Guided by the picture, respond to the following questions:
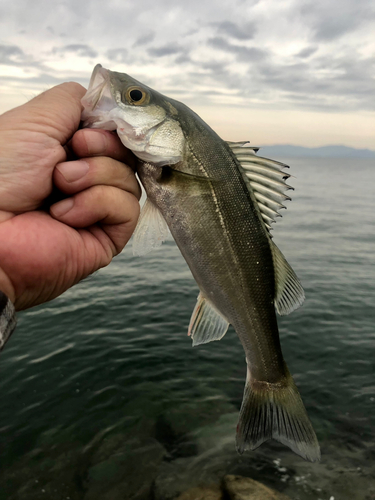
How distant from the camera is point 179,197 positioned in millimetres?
2697

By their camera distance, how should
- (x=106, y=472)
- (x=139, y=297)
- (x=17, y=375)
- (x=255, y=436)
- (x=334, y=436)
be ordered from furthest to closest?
1. (x=139, y=297)
2. (x=17, y=375)
3. (x=334, y=436)
4. (x=106, y=472)
5. (x=255, y=436)

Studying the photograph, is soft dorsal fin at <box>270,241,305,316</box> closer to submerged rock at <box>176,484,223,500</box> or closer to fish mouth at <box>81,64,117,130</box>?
fish mouth at <box>81,64,117,130</box>

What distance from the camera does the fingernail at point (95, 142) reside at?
264 cm

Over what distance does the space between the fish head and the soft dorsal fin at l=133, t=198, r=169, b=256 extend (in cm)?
37

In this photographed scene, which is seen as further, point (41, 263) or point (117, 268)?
point (117, 268)

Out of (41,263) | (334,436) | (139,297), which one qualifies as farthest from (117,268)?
(41,263)

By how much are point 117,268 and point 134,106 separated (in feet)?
54.4

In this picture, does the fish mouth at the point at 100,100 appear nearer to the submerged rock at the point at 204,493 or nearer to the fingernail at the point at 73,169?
the fingernail at the point at 73,169

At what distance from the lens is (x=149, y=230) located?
292 centimetres

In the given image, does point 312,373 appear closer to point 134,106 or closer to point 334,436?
point 334,436

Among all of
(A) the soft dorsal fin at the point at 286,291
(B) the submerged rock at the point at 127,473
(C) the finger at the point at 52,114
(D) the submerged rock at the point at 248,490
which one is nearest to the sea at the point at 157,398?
(B) the submerged rock at the point at 127,473

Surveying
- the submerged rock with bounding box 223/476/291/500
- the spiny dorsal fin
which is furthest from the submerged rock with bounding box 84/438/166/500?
the spiny dorsal fin

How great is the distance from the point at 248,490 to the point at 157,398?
3296 millimetres

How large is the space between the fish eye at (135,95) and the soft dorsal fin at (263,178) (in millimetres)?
732
